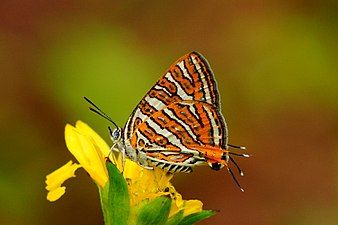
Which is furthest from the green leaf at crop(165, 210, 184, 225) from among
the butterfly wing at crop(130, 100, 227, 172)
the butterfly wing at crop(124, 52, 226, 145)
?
the butterfly wing at crop(124, 52, 226, 145)

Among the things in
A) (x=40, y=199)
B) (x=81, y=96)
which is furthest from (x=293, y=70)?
(x=40, y=199)

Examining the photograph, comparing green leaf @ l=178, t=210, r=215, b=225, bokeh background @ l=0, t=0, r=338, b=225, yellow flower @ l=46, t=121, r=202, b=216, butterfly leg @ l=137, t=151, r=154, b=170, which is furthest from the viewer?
bokeh background @ l=0, t=0, r=338, b=225

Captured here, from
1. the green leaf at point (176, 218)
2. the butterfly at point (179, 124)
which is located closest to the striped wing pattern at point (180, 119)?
the butterfly at point (179, 124)

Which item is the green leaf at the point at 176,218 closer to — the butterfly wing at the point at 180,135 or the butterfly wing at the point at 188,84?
the butterfly wing at the point at 180,135

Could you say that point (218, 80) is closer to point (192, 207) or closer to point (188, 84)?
point (188, 84)

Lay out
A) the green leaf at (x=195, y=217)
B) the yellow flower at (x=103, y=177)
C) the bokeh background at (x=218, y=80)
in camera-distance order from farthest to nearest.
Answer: the bokeh background at (x=218, y=80)
the yellow flower at (x=103, y=177)
the green leaf at (x=195, y=217)

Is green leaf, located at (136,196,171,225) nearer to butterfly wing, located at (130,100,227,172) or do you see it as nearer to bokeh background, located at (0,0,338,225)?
butterfly wing, located at (130,100,227,172)
